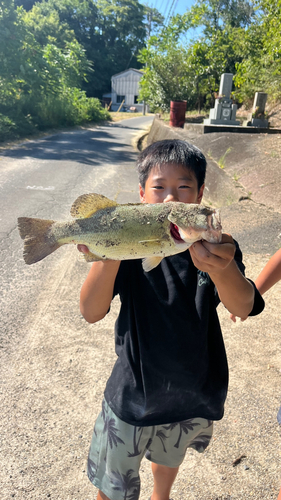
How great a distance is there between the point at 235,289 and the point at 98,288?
640mm

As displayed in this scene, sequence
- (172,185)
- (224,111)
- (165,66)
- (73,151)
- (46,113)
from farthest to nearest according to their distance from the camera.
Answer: (165,66)
(46,113)
(73,151)
(224,111)
(172,185)

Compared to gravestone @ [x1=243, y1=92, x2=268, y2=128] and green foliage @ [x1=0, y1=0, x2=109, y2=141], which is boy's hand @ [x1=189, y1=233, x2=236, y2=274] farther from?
green foliage @ [x1=0, y1=0, x2=109, y2=141]

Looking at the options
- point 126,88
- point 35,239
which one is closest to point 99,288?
point 35,239

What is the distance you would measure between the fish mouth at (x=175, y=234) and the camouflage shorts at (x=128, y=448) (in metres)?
0.97

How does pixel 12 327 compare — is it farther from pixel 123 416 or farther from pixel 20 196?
pixel 20 196

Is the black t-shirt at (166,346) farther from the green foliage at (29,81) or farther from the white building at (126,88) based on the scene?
the white building at (126,88)

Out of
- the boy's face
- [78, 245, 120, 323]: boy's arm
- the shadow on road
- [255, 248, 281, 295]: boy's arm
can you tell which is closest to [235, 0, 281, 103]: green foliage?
the shadow on road

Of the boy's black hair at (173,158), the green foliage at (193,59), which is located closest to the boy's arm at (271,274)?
the boy's black hair at (173,158)

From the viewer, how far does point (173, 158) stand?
1721 mm

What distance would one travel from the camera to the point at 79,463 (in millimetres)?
2348

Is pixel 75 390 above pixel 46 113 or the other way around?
the other way around

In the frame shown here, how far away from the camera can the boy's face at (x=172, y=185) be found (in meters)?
1.64

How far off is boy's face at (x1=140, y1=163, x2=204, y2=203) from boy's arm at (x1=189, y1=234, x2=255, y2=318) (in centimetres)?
32

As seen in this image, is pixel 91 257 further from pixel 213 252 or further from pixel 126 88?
pixel 126 88
